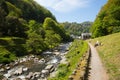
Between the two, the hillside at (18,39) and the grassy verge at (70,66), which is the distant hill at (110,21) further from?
the grassy verge at (70,66)

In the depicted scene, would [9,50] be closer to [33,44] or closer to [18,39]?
[33,44]

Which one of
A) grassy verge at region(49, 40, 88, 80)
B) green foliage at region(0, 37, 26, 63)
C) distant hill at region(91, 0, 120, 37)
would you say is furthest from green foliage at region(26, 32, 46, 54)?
distant hill at region(91, 0, 120, 37)

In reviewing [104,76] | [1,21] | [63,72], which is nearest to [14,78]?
[63,72]

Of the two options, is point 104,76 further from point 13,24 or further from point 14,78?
point 13,24

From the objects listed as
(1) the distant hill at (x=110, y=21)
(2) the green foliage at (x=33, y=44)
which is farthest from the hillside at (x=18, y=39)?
(1) the distant hill at (x=110, y=21)

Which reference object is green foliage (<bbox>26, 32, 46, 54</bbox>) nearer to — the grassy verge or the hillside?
the hillside

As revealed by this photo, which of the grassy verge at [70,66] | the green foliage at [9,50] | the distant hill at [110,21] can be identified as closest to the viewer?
the grassy verge at [70,66]

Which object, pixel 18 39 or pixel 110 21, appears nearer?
pixel 110 21

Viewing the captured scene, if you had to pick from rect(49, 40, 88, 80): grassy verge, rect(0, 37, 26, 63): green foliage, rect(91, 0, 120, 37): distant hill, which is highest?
rect(91, 0, 120, 37): distant hill

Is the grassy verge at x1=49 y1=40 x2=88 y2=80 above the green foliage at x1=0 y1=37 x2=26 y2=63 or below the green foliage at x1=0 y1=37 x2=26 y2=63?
below

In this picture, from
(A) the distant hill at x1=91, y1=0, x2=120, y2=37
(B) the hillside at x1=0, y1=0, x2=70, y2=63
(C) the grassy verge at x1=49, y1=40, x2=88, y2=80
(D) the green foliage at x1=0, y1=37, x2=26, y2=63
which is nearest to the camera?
(C) the grassy verge at x1=49, y1=40, x2=88, y2=80

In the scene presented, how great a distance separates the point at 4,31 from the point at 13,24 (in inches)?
192

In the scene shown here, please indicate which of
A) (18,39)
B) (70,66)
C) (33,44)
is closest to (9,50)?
(33,44)

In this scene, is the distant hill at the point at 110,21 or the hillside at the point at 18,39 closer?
the hillside at the point at 18,39
